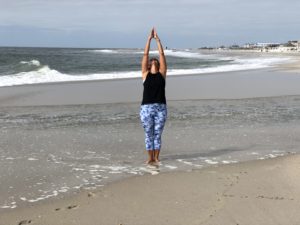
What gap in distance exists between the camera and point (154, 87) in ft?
23.9

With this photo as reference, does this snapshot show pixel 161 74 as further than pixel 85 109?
No

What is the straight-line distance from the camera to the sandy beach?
4.90m

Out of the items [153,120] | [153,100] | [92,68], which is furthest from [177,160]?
[92,68]

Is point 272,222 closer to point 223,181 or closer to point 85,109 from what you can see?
point 223,181

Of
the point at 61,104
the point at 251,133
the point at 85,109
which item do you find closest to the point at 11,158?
the point at 251,133

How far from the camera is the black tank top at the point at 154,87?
7.28 meters

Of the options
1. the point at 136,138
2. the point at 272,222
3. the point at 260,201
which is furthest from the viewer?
the point at 136,138

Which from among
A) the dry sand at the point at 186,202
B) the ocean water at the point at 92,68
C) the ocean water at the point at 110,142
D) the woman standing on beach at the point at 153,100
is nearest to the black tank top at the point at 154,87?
the woman standing on beach at the point at 153,100

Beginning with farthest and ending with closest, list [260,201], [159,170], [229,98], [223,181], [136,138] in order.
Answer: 1. [229,98]
2. [136,138]
3. [159,170]
4. [223,181]
5. [260,201]

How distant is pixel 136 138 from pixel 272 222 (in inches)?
197

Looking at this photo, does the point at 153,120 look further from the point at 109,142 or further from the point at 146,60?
the point at 109,142

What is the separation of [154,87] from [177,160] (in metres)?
1.18

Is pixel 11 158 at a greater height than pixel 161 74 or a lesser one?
lesser

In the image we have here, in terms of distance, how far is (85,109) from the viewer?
1402 cm
